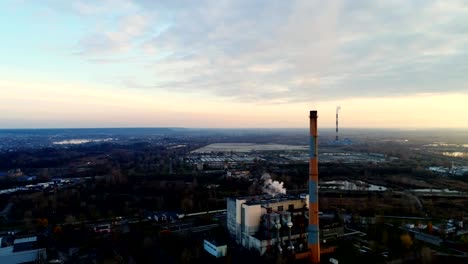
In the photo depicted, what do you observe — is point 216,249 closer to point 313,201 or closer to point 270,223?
point 270,223

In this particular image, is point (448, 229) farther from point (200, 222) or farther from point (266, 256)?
point (200, 222)

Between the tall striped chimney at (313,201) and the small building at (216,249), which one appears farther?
the small building at (216,249)

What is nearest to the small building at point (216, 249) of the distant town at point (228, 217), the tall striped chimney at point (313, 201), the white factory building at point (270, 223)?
the distant town at point (228, 217)

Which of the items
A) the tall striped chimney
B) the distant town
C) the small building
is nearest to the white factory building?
the distant town

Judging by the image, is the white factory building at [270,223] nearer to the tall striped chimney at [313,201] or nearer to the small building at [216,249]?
the tall striped chimney at [313,201]

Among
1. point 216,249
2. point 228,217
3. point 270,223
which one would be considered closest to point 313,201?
point 270,223

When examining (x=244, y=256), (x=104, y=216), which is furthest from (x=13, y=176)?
(x=244, y=256)
